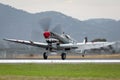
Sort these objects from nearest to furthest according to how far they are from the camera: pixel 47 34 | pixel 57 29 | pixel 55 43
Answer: pixel 55 43 → pixel 47 34 → pixel 57 29

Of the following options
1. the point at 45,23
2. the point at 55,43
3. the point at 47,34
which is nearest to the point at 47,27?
the point at 45,23

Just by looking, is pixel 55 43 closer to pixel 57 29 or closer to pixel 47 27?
pixel 47 27

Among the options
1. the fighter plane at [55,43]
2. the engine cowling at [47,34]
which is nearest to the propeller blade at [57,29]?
the fighter plane at [55,43]

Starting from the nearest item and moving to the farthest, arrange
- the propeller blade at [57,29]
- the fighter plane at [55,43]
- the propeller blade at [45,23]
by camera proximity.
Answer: the fighter plane at [55,43], the propeller blade at [57,29], the propeller blade at [45,23]

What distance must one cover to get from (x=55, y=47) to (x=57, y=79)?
40.2m

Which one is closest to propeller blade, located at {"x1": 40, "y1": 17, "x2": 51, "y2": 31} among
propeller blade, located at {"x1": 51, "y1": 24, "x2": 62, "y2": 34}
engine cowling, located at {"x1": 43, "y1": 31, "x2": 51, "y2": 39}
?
propeller blade, located at {"x1": 51, "y1": 24, "x2": 62, "y2": 34}

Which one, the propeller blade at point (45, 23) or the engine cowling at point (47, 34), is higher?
the propeller blade at point (45, 23)

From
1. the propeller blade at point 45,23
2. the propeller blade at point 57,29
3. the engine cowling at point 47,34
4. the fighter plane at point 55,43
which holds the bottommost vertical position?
the fighter plane at point 55,43

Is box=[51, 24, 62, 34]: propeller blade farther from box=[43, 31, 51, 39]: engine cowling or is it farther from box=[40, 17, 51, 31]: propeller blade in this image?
box=[43, 31, 51, 39]: engine cowling

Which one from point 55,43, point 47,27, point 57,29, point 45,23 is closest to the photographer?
point 55,43

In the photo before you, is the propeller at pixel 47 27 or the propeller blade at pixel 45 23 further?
the propeller blade at pixel 45 23

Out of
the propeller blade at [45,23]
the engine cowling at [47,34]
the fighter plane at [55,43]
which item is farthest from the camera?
the propeller blade at [45,23]

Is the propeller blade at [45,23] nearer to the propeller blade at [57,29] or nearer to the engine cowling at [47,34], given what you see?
the propeller blade at [57,29]

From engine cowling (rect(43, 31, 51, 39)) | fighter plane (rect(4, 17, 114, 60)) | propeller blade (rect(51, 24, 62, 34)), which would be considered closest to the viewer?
fighter plane (rect(4, 17, 114, 60))
